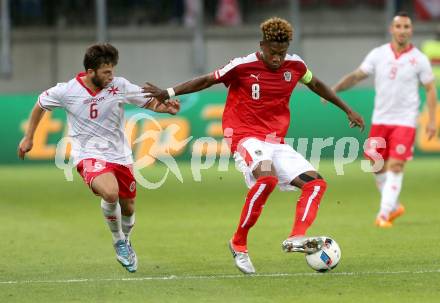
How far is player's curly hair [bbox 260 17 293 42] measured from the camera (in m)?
9.80

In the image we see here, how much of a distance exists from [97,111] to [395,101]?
481 centimetres

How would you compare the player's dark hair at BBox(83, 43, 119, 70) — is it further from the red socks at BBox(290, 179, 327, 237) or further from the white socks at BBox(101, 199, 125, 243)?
the red socks at BBox(290, 179, 327, 237)

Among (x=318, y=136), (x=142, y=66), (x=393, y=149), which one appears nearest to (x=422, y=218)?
(x=393, y=149)

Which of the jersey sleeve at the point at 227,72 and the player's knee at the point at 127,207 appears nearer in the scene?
the jersey sleeve at the point at 227,72

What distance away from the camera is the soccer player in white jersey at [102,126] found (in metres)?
10.2

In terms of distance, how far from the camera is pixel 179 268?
34.4 feet

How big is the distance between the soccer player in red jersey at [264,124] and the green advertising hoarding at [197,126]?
37.2 ft

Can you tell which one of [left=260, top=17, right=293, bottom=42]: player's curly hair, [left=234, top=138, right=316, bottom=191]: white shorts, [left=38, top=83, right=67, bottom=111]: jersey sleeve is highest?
[left=260, top=17, right=293, bottom=42]: player's curly hair

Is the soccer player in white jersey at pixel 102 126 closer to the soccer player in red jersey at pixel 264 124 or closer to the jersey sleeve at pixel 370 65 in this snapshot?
the soccer player in red jersey at pixel 264 124

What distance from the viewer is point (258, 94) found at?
10.2 meters

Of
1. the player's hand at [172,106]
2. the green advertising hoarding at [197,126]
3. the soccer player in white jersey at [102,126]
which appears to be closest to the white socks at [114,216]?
the soccer player in white jersey at [102,126]

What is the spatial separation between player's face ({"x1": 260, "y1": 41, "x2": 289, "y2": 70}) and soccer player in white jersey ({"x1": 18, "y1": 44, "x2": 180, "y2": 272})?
2.83ft

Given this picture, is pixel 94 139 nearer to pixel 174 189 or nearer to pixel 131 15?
pixel 174 189

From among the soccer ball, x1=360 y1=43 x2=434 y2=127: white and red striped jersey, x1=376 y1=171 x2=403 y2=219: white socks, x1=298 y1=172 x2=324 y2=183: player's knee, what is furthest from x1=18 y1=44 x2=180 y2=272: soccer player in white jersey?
x1=360 y1=43 x2=434 y2=127: white and red striped jersey
